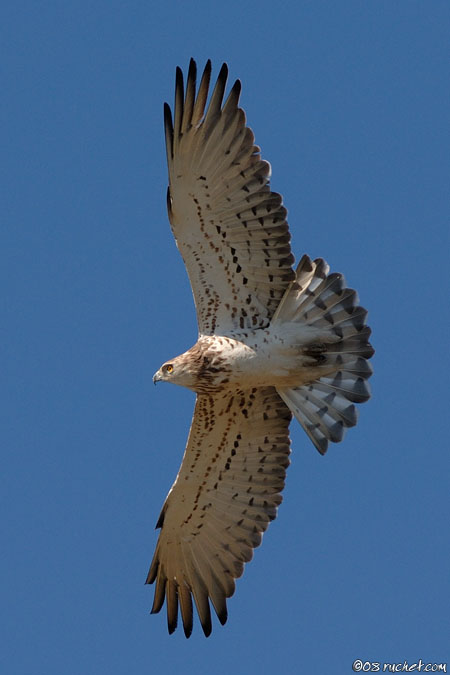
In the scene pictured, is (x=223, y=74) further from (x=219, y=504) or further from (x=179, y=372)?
(x=219, y=504)

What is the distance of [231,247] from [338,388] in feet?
5.23

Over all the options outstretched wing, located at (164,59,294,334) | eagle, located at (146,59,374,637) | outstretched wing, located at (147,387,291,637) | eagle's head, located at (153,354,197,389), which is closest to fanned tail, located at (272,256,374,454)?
eagle, located at (146,59,374,637)

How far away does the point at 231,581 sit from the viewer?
444 inches

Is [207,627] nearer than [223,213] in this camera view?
No

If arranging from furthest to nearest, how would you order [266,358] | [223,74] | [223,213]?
[266,358] → [223,213] → [223,74]

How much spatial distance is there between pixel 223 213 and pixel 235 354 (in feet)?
4.05

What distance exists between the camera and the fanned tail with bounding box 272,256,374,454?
10.8 metres

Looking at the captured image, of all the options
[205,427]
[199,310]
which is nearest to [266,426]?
[205,427]

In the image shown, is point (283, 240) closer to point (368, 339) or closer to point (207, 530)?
point (368, 339)

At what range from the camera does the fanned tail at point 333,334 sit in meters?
10.8

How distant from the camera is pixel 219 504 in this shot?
37.6 feet

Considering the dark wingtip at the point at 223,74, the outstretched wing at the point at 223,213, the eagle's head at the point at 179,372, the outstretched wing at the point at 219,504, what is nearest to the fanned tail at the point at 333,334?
the outstretched wing at the point at 223,213

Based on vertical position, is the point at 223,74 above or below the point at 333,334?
above

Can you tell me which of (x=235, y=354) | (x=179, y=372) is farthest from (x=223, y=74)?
(x=179, y=372)
